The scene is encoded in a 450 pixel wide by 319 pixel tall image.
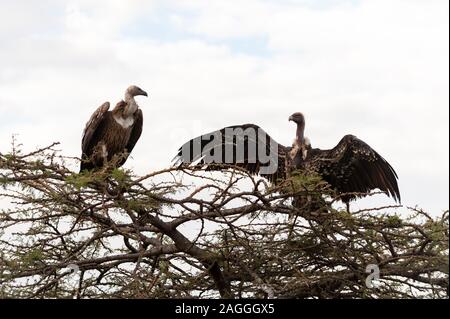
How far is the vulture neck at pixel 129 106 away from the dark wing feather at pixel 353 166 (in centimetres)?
226

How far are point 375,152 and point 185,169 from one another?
A: 356 centimetres

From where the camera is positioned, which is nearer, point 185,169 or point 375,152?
point 185,169

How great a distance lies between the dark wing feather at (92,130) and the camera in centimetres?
918

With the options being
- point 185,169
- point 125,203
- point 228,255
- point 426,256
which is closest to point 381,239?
point 426,256

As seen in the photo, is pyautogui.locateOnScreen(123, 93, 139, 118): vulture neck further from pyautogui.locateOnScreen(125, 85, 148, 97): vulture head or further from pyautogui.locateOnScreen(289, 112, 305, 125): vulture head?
pyautogui.locateOnScreen(289, 112, 305, 125): vulture head

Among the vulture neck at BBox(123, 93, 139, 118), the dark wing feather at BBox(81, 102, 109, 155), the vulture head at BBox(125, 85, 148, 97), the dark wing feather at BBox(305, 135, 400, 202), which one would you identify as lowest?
the dark wing feather at BBox(305, 135, 400, 202)

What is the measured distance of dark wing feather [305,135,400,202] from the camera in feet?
30.7

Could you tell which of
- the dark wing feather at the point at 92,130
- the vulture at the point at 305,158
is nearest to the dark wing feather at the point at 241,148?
the vulture at the point at 305,158

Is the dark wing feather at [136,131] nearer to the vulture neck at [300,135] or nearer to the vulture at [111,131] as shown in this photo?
the vulture at [111,131]

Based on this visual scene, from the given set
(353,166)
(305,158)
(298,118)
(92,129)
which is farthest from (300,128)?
(92,129)

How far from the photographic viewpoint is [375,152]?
30.8 feet

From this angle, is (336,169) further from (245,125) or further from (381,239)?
(381,239)

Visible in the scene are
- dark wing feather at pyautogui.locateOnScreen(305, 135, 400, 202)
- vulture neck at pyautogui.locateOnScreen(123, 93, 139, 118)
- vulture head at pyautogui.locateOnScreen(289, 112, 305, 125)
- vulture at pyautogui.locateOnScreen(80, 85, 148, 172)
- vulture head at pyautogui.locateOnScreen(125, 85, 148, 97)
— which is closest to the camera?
vulture at pyautogui.locateOnScreen(80, 85, 148, 172)

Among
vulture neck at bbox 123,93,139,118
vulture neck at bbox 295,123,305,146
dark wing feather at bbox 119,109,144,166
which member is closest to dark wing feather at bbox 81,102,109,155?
vulture neck at bbox 123,93,139,118
